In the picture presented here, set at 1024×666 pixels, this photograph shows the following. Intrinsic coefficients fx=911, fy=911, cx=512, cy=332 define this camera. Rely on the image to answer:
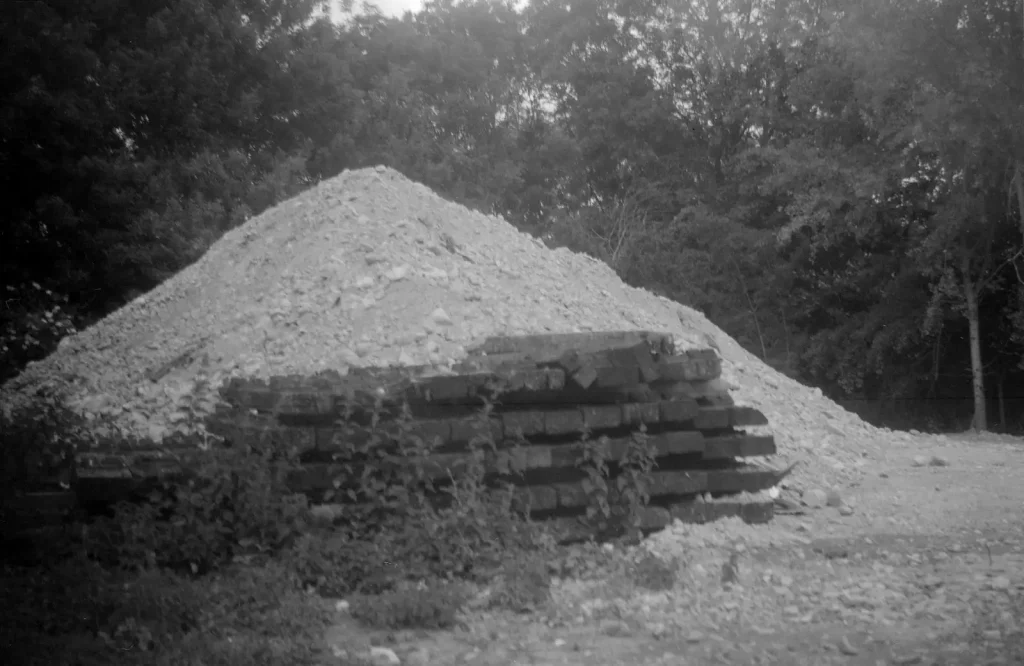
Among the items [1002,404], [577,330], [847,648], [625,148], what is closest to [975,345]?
[1002,404]

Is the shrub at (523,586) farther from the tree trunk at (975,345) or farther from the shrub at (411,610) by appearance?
the tree trunk at (975,345)

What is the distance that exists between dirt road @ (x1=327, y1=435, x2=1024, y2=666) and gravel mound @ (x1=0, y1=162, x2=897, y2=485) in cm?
210

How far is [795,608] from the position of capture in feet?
13.6

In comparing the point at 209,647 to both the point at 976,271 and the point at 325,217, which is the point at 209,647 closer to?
the point at 325,217

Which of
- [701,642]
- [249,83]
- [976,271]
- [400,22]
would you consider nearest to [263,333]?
[701,642]

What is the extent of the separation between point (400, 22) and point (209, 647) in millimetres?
21088

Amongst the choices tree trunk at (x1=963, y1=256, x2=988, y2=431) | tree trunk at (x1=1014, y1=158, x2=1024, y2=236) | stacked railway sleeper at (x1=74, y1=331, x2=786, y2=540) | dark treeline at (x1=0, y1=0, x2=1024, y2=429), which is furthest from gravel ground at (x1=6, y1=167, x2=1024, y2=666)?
tree trunk at (x1=1014, y1=158, x2=1024, y2=236)

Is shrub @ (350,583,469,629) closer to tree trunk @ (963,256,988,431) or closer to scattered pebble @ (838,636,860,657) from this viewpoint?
scattered pebble @ (838,636,860,657)

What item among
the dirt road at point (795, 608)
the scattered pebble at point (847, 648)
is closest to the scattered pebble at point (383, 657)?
the dirt road at point (795, 608)

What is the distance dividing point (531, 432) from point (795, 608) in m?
1.78

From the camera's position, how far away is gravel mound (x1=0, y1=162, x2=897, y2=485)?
7.42 metres

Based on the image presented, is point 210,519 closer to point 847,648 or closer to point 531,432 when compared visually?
point 531,432

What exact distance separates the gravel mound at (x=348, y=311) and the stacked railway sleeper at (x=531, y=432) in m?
0.73

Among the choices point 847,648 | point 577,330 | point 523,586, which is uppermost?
point 577,330
